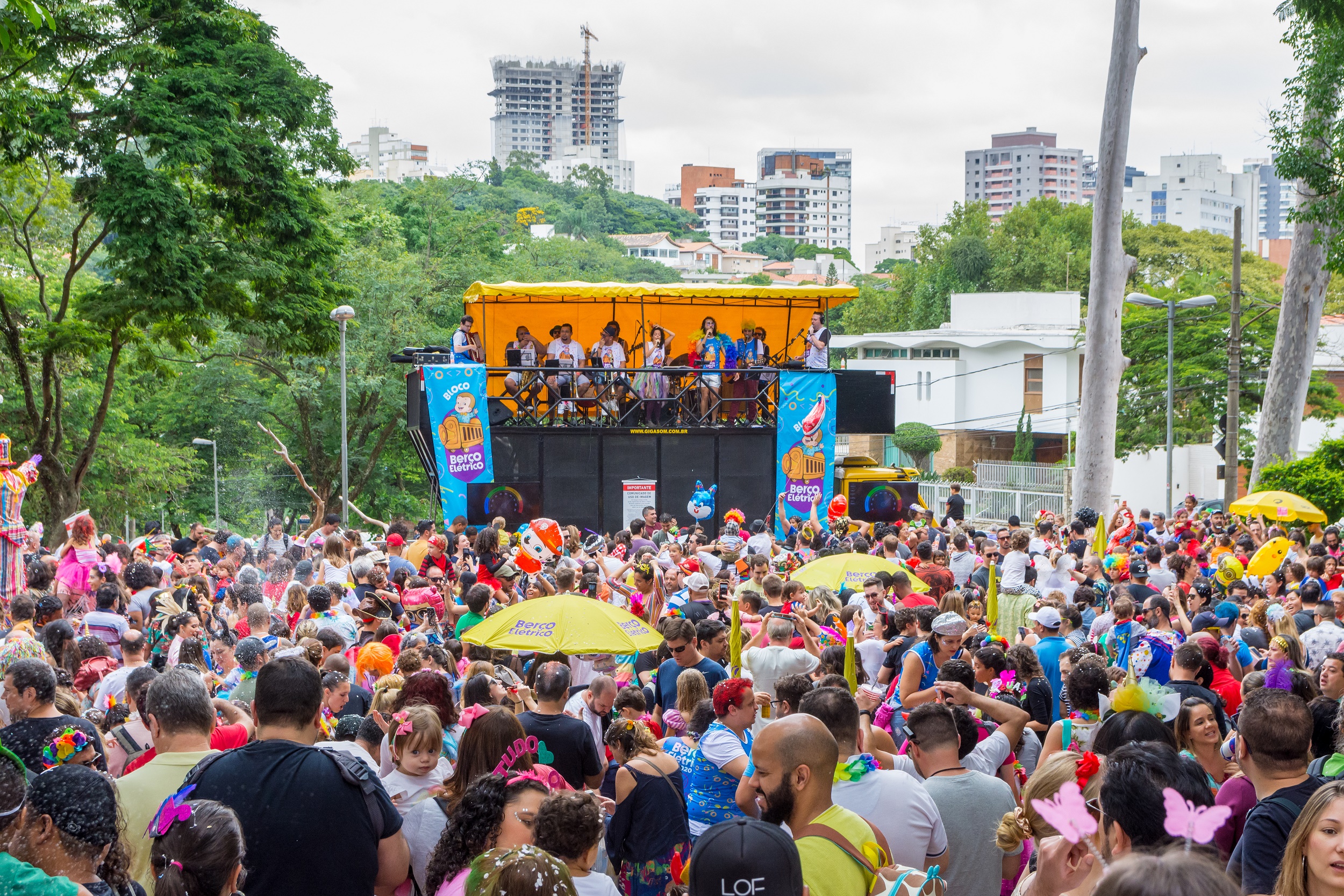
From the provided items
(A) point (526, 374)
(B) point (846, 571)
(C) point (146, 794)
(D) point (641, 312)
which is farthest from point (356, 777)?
(D) point (641, 312)

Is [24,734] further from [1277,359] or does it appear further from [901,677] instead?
[1277,359]

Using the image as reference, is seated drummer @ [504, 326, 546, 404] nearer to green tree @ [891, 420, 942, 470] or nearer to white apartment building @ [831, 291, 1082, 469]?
green tree @ [891, 420, 942, 470]

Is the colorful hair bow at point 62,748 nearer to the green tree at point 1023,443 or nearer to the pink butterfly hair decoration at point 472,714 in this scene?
the pink butterfly hair decoration at point 472,714

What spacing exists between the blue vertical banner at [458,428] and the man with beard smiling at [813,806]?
1562 centimetres

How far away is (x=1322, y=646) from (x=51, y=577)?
33.5 feet

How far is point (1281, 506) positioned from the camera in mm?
14602

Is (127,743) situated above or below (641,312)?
below

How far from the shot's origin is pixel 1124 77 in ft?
57.7

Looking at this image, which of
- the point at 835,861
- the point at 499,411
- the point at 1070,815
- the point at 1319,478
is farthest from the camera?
the point at 499,411

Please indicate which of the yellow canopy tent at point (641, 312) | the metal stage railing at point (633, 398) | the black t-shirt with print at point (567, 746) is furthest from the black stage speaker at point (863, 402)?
the black t-shirt with print at point (567, 746)

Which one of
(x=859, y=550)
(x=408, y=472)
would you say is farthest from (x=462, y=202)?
(x=859, y=550)

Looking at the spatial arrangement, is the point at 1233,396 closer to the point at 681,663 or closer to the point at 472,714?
the point at 681,663

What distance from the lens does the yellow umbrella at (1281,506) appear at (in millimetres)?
14398

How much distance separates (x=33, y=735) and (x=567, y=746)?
210 cm
